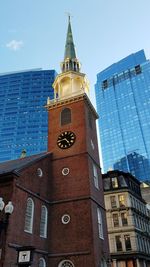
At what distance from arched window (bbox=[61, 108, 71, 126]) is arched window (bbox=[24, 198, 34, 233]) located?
413 inches

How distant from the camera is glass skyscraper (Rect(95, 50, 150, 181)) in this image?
138125mm

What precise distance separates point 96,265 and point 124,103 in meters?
143

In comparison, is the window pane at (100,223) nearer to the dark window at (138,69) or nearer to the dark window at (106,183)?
the dark window at (106,183)

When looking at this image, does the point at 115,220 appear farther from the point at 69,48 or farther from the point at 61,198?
the point at 69,48

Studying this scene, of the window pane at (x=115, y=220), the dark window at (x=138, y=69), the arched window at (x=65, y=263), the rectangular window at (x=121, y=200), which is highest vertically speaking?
the dark window at (x=138, y=69)

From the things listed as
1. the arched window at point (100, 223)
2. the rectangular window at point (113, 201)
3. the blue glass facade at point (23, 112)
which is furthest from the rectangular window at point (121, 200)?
the blue glass facade at point (23, 112)

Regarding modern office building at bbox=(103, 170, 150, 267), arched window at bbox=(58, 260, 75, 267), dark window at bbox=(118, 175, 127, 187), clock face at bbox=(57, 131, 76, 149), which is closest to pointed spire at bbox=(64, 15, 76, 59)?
clock face at bbox=(57, 131, 76, 149)

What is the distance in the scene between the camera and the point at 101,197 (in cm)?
2762

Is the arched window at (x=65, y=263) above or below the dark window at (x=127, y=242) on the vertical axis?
below

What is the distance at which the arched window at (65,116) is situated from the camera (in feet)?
98.1

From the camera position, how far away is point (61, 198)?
25016 millimetres

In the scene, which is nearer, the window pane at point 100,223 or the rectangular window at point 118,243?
the window pane at point 100,223

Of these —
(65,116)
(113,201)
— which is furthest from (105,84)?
(65,116)

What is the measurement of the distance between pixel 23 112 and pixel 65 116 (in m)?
115
